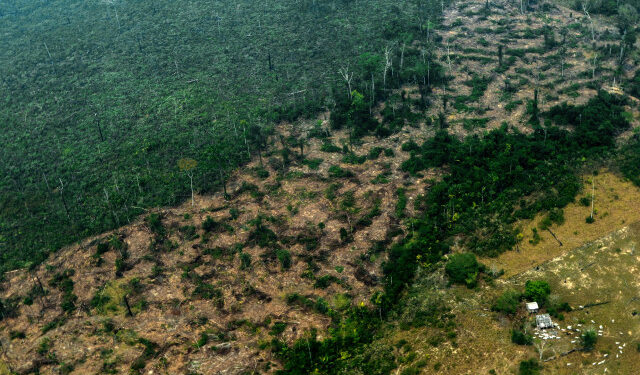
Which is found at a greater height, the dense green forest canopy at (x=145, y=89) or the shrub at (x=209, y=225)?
the dense green forest canopy at (x=145, y=89)

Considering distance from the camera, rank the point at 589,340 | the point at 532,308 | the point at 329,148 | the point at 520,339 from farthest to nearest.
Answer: the point at 329,148 < the point at 532,308 < the point at 520,339 < the point at 589,340

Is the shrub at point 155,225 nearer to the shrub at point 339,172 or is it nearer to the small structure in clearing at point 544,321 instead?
the shrub at point 339,172

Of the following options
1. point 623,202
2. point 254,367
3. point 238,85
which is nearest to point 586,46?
point 623,202

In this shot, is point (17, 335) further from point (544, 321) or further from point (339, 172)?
point (544, 321)

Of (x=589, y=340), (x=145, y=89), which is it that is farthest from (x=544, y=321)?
(x=145, y=89)

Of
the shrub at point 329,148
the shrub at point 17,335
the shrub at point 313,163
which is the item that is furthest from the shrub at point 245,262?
the shrub at point 329,148

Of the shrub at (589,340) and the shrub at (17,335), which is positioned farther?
the shrub at (17,335)
